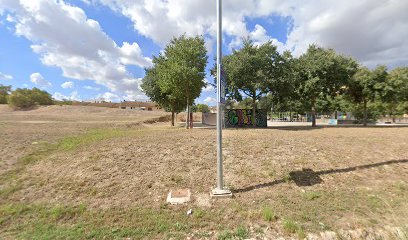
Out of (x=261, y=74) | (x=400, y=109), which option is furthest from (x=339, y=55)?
(x=400, y=109)

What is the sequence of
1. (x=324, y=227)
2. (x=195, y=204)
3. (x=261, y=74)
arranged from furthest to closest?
(x=261, y=74)
(x=195, y=204)
(x=324, y=227)

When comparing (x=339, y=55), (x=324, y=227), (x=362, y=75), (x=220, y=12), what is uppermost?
(x=339, y=55)

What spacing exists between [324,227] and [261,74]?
1524cm

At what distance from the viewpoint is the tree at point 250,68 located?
18.2 metres

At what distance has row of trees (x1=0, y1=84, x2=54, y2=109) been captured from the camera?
70.2 m

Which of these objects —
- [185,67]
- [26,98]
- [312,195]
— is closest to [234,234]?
[312,195]

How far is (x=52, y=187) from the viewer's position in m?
5.73

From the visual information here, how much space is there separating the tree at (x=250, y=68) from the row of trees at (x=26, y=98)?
75.8 meters

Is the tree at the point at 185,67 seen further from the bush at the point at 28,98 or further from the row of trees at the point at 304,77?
the bush at the point at 28,98

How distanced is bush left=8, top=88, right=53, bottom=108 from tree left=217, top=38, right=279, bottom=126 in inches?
2984

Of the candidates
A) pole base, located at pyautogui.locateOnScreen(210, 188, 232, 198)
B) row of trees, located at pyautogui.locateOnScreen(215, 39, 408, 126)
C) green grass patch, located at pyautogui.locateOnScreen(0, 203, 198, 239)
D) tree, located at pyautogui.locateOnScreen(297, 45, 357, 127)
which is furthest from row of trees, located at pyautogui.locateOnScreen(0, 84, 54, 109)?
pole base, located at pyautogui.locateOnScreen(210, 188, 232, 198)

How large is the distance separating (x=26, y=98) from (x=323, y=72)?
82.2m

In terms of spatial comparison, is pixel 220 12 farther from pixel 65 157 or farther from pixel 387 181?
pixel 65 157

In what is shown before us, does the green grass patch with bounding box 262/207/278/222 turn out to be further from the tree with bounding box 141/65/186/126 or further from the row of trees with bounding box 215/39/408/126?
the tree with bounding box 141/65/186/126
